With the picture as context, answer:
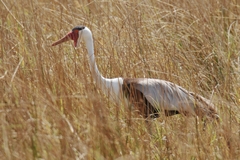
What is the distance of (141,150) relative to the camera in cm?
347

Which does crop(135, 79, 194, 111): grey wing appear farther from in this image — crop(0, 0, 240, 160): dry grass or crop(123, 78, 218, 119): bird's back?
crop(0, 0, 240, 160): dry grass

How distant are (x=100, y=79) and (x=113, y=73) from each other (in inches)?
20.5

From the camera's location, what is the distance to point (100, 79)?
4523 mm

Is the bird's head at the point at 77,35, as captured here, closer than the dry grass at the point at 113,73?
No

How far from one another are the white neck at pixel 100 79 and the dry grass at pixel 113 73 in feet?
0.24

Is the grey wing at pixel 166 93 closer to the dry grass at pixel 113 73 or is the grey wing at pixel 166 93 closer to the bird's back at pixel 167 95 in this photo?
the bird's back at pixel 167 95

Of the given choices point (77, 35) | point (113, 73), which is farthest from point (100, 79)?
point (77, 35)

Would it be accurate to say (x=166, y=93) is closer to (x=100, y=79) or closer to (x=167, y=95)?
(x=167, y=95)

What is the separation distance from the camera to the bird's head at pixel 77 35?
504 cm

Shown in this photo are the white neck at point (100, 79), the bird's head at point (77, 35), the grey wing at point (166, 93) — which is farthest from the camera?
the bird's head at point (77, 35)

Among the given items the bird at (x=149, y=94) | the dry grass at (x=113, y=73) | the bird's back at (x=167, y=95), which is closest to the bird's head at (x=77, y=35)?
the bird at (x=149, y=94)

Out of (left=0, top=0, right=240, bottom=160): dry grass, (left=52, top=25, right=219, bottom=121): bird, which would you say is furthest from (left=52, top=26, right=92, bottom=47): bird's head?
(left=0, top=0, right=240, bottom=160): dry grass

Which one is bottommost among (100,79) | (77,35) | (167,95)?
(167,95)

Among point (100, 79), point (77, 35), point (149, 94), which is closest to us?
point (100, 79)
